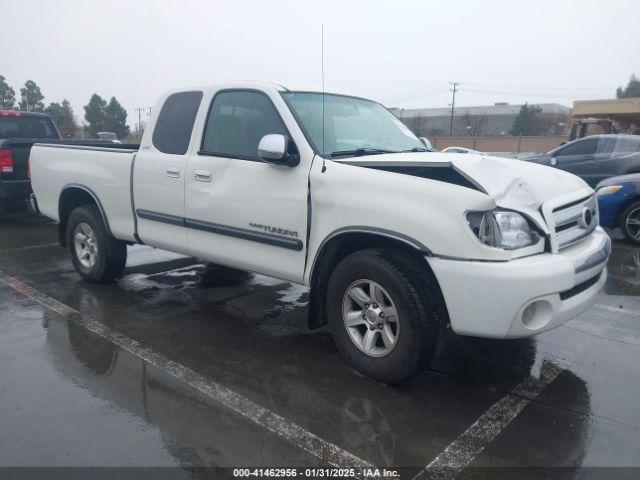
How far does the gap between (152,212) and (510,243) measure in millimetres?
3189

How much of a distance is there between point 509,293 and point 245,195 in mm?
2060

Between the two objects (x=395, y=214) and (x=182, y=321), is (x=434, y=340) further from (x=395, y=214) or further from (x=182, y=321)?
(x=182, y=321)

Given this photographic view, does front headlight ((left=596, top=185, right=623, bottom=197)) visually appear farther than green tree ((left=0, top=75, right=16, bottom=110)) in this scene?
No

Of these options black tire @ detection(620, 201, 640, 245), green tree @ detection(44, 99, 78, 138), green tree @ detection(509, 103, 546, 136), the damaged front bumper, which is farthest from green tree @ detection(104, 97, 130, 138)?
the damaged front bumper

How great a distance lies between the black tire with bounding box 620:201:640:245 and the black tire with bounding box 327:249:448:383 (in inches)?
237

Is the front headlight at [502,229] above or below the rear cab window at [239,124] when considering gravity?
below

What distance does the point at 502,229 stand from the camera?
10.1 ft

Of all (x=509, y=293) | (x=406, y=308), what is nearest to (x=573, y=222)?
(x=509, y=293)

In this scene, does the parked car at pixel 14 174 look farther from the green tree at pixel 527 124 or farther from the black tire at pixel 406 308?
the green tree at pixel 527 124

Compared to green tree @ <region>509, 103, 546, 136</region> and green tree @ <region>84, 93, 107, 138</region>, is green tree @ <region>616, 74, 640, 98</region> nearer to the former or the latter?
green tree @ <region>509, 103, 546, 136</region>

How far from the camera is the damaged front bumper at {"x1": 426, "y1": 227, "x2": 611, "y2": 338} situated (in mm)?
2918

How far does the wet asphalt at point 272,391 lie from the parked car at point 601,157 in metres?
6.52

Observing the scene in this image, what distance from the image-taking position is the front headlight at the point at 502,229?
119 inches

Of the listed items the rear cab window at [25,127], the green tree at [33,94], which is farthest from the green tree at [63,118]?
the rear cab window at [25,127]
